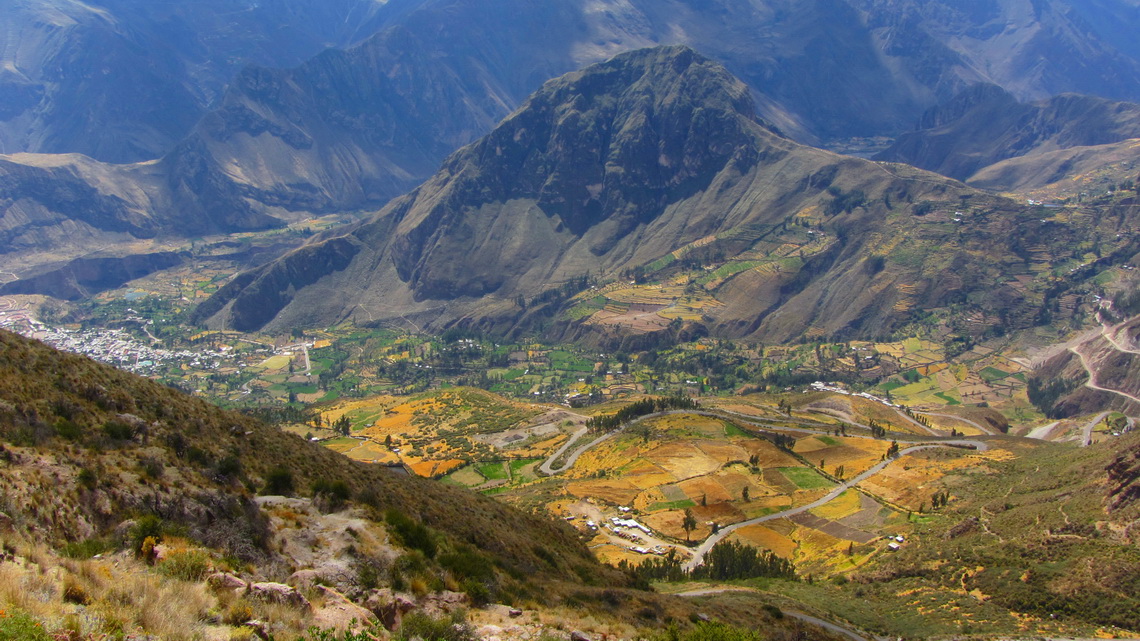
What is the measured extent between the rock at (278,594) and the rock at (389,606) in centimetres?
427

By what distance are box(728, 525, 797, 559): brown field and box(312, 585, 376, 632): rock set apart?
82207 mm

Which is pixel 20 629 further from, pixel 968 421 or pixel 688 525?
pixel 968 421

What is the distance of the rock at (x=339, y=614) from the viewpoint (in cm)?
2580

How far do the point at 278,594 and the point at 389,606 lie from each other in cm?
640

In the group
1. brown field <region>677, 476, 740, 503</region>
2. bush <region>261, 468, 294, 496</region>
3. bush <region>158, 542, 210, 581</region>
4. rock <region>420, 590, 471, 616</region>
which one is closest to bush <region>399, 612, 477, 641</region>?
rock <region>420, 590, 471, 616</region>

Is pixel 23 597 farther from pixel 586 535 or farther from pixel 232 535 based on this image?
pixel 586 535

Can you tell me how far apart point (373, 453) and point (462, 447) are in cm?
2011

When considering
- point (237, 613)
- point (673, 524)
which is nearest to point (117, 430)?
point (237, 613)

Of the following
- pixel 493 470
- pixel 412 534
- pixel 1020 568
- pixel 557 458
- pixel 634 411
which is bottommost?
pixel 557 458

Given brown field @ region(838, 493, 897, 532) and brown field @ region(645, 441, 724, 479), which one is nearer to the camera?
brown field @ region(838, 493, 897, 532)

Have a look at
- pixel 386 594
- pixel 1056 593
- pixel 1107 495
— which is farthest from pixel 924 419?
pixel 386 594

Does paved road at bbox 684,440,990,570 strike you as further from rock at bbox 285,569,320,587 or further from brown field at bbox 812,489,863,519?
rock at bbox 285,569,320,587

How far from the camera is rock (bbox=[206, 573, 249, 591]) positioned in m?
24.6

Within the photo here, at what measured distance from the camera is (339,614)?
89.0 ft
